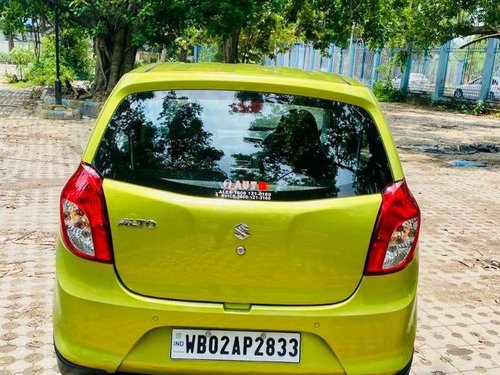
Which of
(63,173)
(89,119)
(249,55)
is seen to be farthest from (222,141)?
(249,55)

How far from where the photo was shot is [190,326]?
220 centimetres

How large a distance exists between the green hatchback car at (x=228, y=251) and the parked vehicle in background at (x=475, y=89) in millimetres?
22481

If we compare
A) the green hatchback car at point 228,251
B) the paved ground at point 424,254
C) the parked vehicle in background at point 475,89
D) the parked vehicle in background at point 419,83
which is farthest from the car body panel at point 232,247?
the parked vehicle in background at point 419,83

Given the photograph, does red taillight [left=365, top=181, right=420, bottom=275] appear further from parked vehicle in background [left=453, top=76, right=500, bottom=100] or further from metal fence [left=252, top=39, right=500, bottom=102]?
parked vehicle in background [left=453, top=76, right=500, bottom=100]

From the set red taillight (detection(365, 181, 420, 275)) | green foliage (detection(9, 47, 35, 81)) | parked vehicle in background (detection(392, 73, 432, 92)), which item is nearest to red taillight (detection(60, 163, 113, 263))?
red taillight (detection(365, 181, 420, 275))

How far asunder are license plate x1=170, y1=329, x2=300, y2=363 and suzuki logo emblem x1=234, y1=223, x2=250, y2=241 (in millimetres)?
388

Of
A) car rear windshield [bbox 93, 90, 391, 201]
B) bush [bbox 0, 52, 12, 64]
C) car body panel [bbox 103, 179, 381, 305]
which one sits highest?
car rear windshield [bbox 93, 90, 391, 201]

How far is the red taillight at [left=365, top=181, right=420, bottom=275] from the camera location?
2.27m

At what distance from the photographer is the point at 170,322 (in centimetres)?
219

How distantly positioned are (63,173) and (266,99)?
6.27 metres

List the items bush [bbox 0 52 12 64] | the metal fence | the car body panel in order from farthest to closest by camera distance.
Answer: bush [bbox 0 52 12 64]
the metal fence
the car body panel

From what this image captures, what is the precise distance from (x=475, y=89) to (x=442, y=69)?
2210 mm

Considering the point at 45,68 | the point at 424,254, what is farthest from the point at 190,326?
the point at 45,68

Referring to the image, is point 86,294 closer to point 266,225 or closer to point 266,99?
point 266,225
